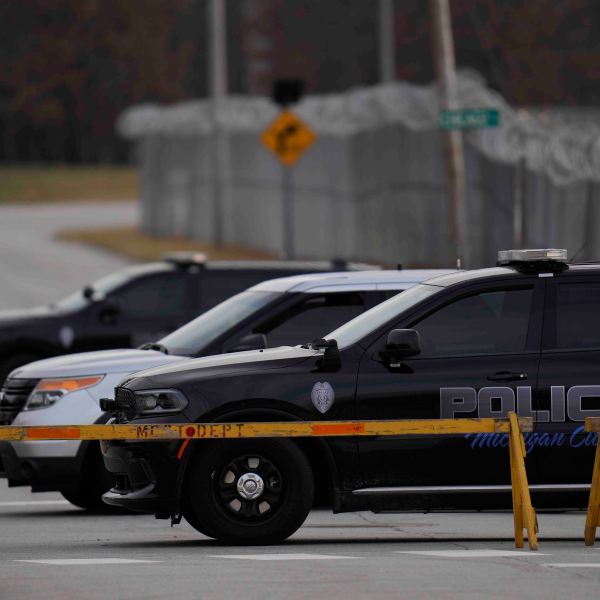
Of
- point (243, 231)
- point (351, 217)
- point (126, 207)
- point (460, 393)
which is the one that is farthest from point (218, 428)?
point (126, 207)

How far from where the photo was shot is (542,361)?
10.5 meters

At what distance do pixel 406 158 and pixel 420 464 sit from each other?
23.8 m

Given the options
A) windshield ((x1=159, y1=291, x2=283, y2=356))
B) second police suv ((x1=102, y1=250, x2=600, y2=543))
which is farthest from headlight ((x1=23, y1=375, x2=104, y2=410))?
second police suv ((x1=102, y1=250, x2=600, y2=543))

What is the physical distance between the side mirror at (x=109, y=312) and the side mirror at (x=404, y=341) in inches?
324

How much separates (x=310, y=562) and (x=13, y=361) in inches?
366

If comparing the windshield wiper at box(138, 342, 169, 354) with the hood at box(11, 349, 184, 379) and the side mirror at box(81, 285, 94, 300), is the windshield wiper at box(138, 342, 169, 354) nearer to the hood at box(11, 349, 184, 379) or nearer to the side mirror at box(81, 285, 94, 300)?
the hood at box(11, 349, 184, 379)

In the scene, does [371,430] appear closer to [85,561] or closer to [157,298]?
[85,561]

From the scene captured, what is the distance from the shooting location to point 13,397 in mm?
13562

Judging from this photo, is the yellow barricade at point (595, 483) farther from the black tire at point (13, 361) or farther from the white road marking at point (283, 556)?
the black tire at point (13, 361)

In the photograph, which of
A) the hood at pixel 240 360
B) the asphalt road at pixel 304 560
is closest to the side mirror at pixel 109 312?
the asphalt road at pixel 304 560

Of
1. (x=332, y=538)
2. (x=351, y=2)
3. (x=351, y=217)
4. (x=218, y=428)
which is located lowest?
(x=332, y=538)

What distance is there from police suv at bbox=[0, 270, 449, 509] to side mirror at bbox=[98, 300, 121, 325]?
14.7ft

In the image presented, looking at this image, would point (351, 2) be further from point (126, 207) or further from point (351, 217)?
point (351, 217)

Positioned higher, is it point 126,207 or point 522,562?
Answer: point 126,207
